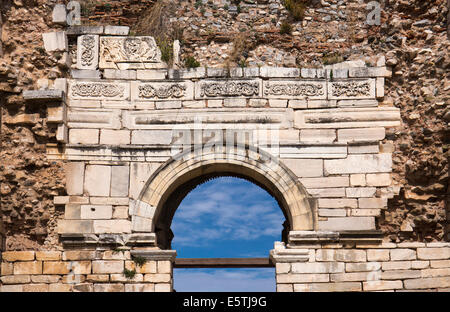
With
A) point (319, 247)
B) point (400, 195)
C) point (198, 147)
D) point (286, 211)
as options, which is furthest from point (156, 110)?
point (400, 195)

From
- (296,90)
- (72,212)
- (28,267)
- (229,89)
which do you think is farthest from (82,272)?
(296,90)

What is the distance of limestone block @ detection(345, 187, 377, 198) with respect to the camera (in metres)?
9.16

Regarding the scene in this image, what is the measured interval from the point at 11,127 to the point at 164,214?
2.75 m

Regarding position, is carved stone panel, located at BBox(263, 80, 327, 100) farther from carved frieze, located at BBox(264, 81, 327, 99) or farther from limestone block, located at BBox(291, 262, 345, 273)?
limestone block, located at BBox(291, 262, 345, 273)

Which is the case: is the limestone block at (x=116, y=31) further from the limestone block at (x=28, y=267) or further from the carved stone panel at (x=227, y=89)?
the limestone block at (x=28, y=267)

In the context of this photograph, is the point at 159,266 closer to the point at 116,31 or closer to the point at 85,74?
the point at 85,74

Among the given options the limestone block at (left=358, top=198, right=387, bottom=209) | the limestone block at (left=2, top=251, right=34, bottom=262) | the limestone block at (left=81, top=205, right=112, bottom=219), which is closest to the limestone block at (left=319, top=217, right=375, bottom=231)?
the limestone block at (left=358, top=198, right=387, bottom=209)

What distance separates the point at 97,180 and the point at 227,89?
7.93 ft

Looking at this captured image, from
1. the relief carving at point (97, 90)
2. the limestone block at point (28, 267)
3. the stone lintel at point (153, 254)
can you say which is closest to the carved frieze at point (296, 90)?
the relief carving at point (97, 90)

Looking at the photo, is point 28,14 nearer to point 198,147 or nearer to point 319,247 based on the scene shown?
point 198,147

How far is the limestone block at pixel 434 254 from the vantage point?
8.96 m

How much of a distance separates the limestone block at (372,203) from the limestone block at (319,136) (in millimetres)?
1025

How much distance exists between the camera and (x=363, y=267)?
8.89 m

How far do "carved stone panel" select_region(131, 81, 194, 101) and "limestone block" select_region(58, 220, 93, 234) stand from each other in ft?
6.76
